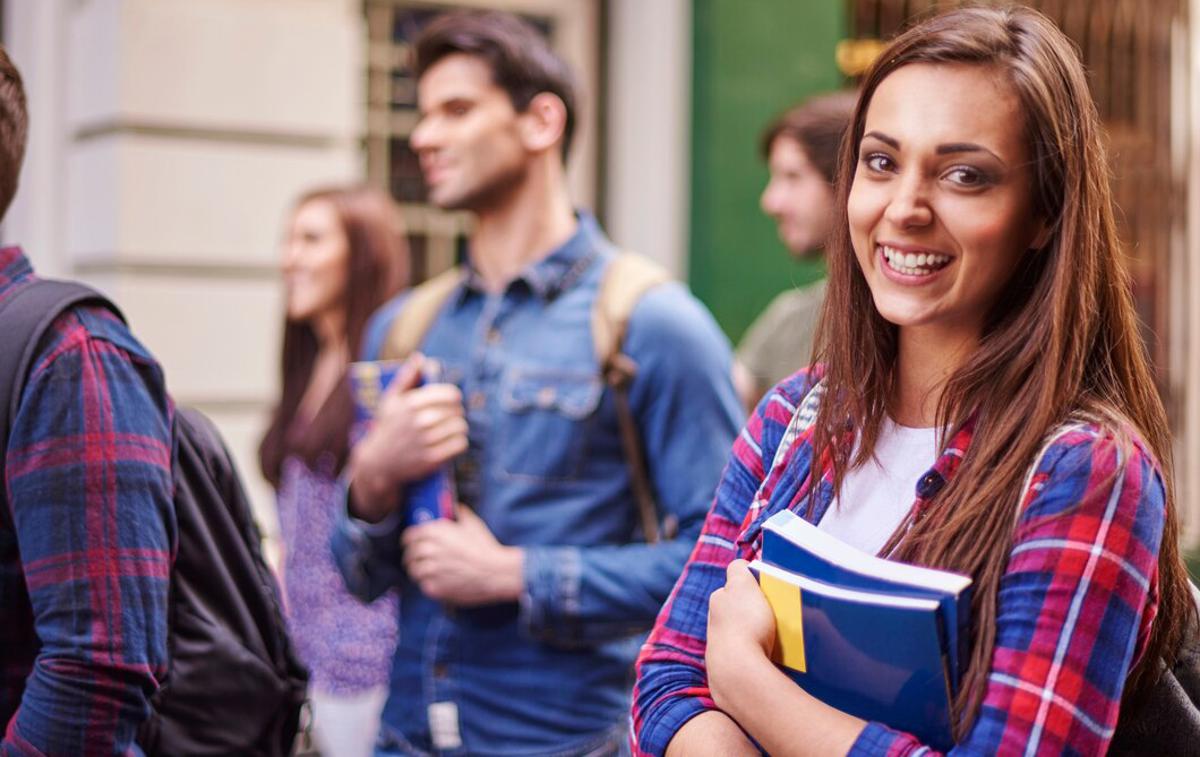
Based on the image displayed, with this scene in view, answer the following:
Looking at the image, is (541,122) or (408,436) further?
(541,122)

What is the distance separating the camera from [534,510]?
9.46 ft

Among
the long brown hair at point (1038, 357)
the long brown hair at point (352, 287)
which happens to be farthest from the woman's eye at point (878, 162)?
the long brown hair at point (352, 287)

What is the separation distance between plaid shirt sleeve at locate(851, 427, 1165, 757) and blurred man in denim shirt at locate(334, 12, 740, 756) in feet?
4.33

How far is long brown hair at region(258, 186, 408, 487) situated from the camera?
446 centimetres

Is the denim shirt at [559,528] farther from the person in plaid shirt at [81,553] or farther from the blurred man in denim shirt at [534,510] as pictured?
the person in plaid shirt at [81,553]

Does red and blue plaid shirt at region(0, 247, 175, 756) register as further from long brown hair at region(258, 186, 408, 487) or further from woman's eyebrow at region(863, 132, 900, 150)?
long brown hair at region(258, 186, 408, 487)

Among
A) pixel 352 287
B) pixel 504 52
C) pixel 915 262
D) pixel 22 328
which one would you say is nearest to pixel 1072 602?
pixel 915 262

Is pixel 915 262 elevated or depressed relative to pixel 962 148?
depressed

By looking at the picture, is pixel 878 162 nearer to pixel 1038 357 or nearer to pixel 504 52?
pixel 1038 357

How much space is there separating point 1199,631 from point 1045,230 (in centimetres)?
46

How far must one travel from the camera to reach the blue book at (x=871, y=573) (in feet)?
4.69

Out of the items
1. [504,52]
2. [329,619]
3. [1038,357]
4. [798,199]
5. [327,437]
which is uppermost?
[504,52]

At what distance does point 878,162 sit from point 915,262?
0.13m

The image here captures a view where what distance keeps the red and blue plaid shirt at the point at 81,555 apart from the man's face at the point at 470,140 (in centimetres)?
129
